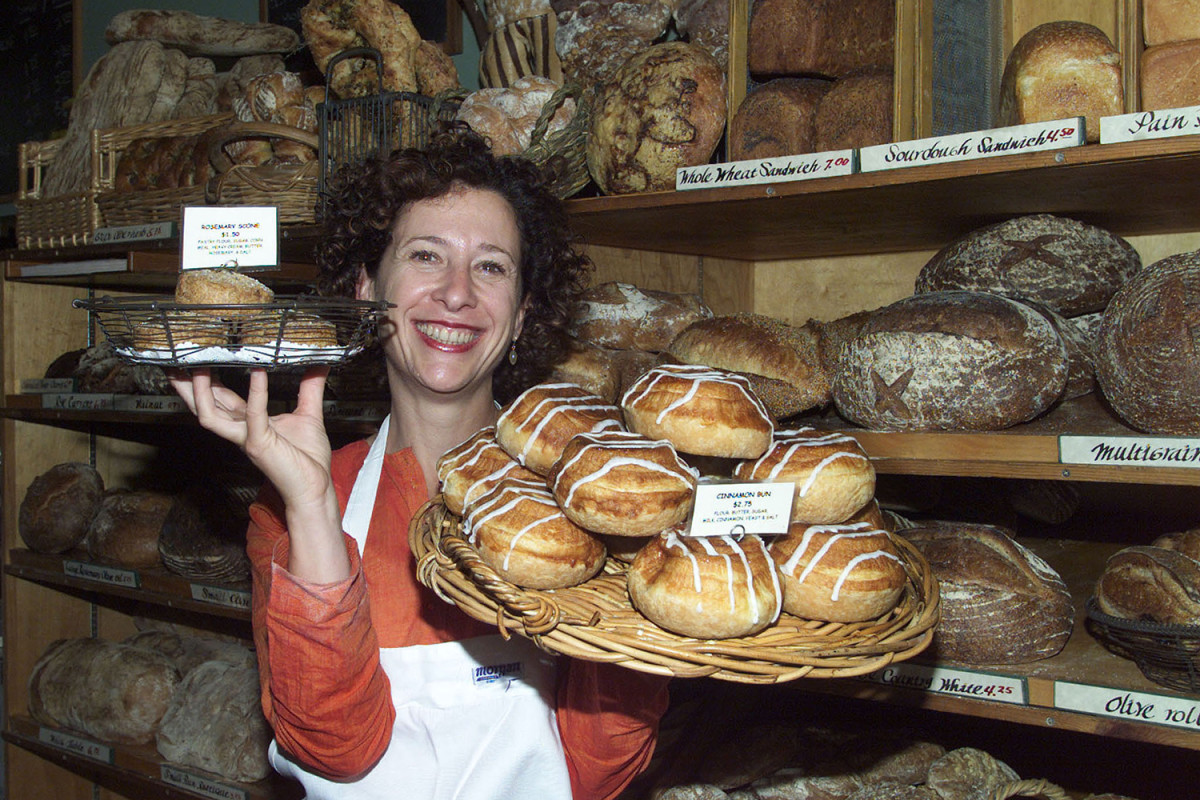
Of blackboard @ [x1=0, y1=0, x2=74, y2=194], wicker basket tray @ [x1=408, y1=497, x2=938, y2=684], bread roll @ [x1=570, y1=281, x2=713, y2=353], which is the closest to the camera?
wicker basket tray @ [x1=408, y1=497, x2=938, y2=684]

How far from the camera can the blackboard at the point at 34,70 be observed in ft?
15.0

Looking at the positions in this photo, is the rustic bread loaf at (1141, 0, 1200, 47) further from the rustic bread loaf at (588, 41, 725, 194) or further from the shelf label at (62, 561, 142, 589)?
the shelf label at (62, 561, 142, 589)

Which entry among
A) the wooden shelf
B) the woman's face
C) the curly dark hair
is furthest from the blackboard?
the woman's face

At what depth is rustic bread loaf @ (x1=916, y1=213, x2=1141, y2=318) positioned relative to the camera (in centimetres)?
182

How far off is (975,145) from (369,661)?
4.37 feet

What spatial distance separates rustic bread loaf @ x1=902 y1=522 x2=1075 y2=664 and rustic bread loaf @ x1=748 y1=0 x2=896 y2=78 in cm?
106

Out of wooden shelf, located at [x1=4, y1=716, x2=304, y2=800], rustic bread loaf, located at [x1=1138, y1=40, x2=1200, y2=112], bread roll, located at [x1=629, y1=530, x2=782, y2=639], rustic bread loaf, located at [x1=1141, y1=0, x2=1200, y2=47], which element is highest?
rustic bread loaf, located at [x1=1141, y1=0, x2=1200, y2=47]

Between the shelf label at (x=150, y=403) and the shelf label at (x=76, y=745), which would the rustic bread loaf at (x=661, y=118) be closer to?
the shelf label at (x=150, y=403)

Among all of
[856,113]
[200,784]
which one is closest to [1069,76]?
[856,113]

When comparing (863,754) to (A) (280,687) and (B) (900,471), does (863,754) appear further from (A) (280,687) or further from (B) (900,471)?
(A) (280,687)

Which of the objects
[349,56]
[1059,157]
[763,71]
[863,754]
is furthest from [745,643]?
[349,56]

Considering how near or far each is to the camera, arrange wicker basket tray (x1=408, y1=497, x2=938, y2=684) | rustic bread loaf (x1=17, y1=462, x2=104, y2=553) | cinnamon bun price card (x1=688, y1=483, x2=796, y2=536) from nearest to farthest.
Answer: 1. wicker basket tray (x1=408, y1=497, x2=938, y2=684)
2. cinnamon bun price card (x1=688, y1=483, x2=796, y2=536)
3. rustic bread loaf (x1=17, y1=462, x2=104, y2=553)

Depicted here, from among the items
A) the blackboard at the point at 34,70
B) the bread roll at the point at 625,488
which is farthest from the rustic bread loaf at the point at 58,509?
the bread roll at the point at 625,488

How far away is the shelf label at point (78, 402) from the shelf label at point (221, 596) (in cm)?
69
